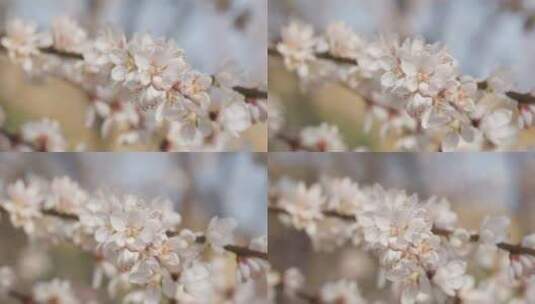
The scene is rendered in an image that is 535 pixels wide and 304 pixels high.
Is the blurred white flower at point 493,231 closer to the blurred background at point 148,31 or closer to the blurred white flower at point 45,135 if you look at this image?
the blurred background at point 148,31

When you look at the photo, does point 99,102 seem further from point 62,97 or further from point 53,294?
point 53,294

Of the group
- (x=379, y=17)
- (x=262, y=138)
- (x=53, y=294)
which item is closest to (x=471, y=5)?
(x=379, y=17)

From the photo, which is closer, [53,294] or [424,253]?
[424,253]

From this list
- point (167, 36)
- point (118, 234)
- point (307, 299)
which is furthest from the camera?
point (307, 299)

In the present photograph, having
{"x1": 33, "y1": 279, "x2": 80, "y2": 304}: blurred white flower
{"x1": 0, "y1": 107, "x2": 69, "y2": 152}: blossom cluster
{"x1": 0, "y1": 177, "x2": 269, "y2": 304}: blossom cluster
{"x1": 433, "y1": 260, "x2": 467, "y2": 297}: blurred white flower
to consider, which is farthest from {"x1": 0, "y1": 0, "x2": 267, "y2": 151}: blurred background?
{"x1": 433, "y1": 260, "x2": 467, "y2": 297}: blurred white flower

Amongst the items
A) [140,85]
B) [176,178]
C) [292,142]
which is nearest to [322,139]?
[292,142]

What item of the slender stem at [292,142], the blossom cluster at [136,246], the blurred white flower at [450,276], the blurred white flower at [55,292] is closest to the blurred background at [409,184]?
the slender stem at [292,142]

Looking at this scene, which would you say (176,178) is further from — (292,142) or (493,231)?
(493,231)
